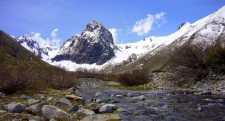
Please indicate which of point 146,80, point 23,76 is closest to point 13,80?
point 23,76

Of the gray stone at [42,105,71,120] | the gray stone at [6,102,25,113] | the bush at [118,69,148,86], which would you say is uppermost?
the bush at [118,69,148,86]

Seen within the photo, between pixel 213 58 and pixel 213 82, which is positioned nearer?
pixel 213 82

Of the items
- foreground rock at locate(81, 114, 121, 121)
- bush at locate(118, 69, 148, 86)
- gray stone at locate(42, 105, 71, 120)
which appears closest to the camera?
gray stone at locate(42, 105, 71, 120)

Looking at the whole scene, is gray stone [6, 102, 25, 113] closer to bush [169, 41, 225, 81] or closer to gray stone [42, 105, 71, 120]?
gray stone [42, 105, 71, 120]

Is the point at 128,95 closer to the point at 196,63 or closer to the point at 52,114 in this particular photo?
the point at 196,63

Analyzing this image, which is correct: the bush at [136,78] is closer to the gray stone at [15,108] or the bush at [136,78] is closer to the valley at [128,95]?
the valley at [128,95]

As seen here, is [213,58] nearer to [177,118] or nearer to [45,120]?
[177,118]

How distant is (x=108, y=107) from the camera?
22281 millimetres

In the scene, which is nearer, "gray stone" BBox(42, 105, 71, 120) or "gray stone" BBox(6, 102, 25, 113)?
"gray stone" BBox(42, 105, 71, 120)

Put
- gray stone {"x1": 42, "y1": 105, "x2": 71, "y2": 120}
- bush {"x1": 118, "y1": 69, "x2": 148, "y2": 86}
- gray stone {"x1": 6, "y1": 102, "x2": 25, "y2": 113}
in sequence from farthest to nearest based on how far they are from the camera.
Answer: bush {"x1": 118, "y1": 69, "x2": 148, "y2": 86} → gray stone {"x1": 6, "y1": 102, "x2": 25, "y2": 113} → gray stone {"x1": 42, "y1": 105, "x2": 71, "y2": 120}

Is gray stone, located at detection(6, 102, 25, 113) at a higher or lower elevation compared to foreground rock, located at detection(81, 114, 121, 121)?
higher

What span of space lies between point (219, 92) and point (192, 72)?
50.9 feet

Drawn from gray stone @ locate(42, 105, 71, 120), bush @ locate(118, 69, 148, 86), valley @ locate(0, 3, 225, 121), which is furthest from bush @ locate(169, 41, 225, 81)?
gray stone @ locate(42, 105, 71, 120)

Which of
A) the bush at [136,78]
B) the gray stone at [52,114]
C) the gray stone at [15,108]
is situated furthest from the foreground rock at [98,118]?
the bush at [136,78]
